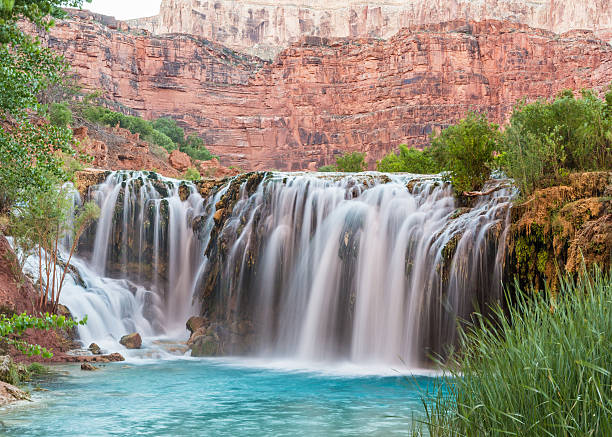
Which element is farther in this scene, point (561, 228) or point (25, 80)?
point (561, 228)

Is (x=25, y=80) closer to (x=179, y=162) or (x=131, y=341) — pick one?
(x=131, y=341)

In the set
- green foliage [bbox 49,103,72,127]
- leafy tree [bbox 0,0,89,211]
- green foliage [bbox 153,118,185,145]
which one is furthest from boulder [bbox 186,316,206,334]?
green foliage [bbox 153,118,185,145]

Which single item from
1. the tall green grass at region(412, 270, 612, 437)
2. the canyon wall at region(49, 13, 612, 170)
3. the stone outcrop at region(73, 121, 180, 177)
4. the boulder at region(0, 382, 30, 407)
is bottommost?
the boulder at region(0, 382, 30, 407)

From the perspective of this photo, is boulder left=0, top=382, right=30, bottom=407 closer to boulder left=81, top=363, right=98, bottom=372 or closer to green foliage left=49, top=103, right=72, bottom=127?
boulder left=81, top=363, right=98, bottom=372

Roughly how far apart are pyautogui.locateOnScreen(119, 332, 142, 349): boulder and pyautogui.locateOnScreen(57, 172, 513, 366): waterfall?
1114mm

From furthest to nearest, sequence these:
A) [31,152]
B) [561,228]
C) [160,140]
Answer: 1. [160,140]
2. [561,228]
3. [31,152]

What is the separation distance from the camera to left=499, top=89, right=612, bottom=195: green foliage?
46.0 feet

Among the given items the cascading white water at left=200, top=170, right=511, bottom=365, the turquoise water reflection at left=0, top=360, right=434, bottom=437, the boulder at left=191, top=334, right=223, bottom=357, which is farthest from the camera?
the boulder at left=191, top=334, right=223, bottom=357

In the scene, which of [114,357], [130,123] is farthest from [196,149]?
[114,357]

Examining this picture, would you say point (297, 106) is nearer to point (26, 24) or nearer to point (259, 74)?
point (259, 74)

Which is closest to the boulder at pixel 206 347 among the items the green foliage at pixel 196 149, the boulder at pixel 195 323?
the boulder at pixel 195 323

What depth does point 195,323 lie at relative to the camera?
64.7ft

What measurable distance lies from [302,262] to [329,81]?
6895cm

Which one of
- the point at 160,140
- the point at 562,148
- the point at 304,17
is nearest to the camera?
the point at 562,148
